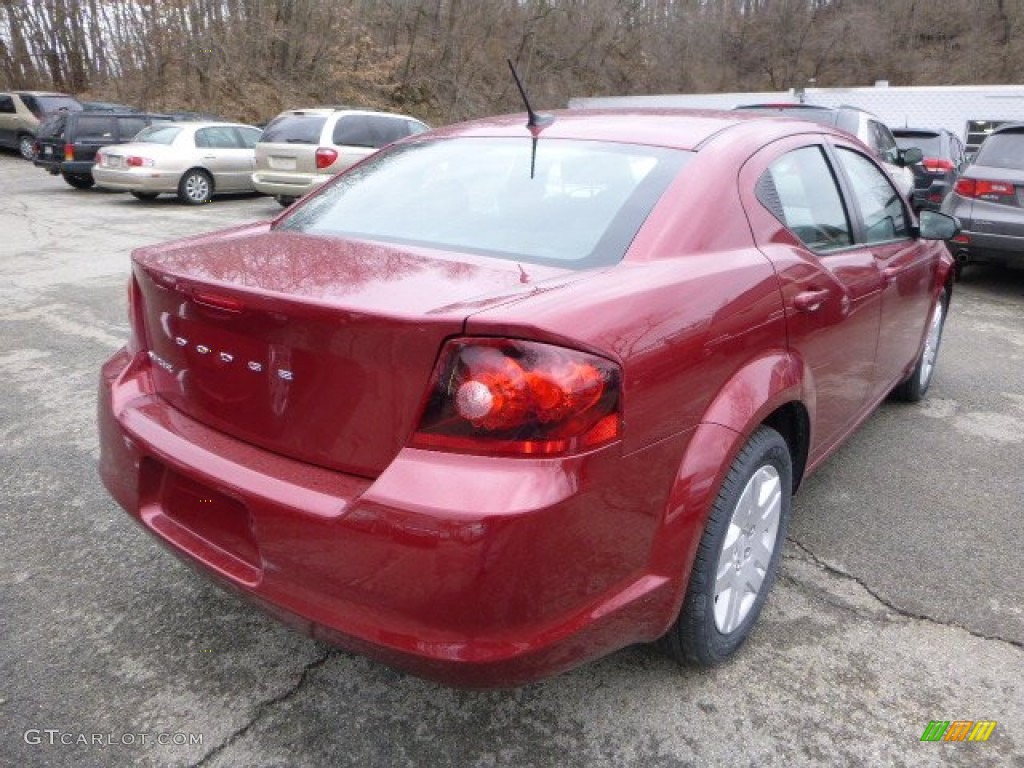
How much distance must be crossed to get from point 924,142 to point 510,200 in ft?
38.6

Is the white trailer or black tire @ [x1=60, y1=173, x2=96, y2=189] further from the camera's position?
the white trailer

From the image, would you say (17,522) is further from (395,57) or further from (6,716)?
(395,57)

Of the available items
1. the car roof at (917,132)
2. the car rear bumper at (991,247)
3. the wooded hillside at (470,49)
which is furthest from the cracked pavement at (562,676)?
the wooded hillside at (470,49)

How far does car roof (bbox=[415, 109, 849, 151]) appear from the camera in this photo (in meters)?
2.56

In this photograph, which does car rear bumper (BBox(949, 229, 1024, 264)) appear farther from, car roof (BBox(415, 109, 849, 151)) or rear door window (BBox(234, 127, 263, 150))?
rear door window (BBox(234, 127, 263, 150))

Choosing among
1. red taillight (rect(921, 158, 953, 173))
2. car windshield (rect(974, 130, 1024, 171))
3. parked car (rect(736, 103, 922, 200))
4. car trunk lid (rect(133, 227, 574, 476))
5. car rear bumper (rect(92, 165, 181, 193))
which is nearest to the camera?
car trunk lid (rect(133, 227, 574, 476))

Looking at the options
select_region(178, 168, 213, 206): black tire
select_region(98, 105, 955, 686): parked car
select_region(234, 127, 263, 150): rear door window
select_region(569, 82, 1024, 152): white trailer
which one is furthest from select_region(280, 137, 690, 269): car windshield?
select_region(569, 82, 1024, 152): white trailer

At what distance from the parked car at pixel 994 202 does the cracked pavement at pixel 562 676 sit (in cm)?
416

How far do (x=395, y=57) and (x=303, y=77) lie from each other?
4.94 metres

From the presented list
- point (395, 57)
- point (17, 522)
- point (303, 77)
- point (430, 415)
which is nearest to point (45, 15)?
point (303, 77)

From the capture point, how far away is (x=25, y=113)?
797 inches

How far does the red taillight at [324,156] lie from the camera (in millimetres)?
11695

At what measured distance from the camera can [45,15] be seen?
88.6 feet

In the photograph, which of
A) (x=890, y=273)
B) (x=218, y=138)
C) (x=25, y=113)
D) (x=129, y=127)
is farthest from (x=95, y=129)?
(x=890, y=273)
